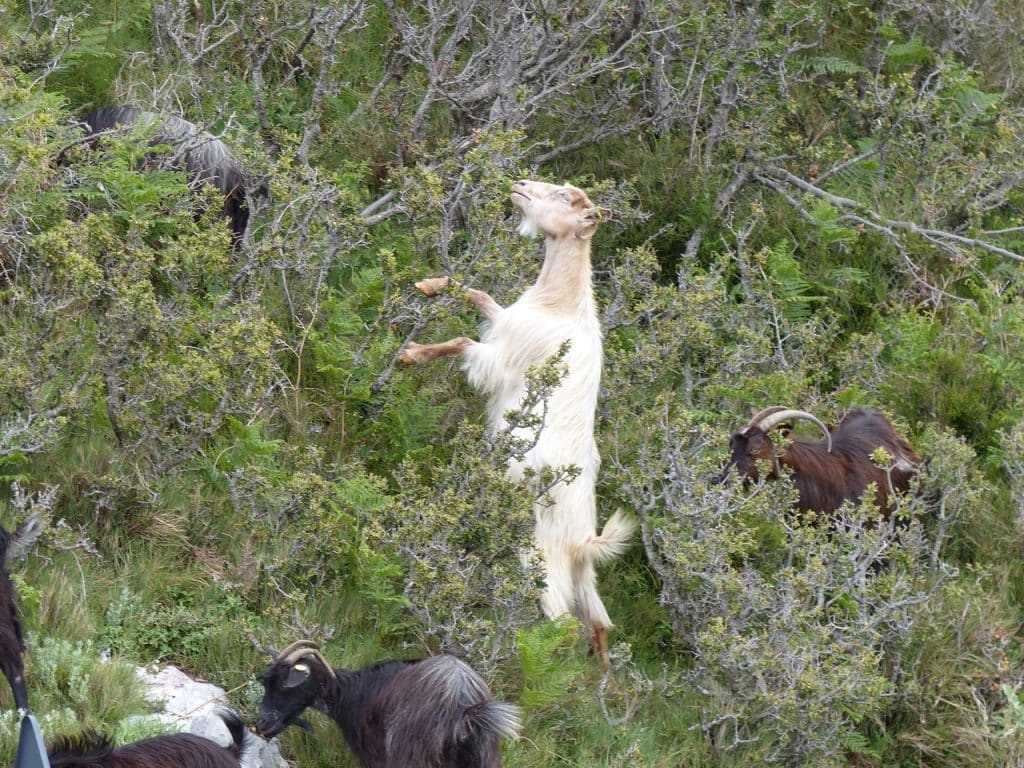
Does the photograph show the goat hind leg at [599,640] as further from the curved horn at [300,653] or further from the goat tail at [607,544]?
the curved horn at [300,653]

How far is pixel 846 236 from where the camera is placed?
907cm

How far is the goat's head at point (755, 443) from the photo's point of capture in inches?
296

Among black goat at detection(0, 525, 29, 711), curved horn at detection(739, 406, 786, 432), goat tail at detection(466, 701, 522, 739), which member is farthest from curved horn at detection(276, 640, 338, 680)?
curved horn at detection(739, 406, 786, 432)

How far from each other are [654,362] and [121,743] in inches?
139

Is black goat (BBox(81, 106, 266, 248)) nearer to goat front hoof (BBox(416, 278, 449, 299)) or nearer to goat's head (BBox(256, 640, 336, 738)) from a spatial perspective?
goat front hoof (BBox(416, 278, 449, 299))

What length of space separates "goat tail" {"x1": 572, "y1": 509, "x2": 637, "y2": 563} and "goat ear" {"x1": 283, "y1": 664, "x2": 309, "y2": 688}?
1727 millimetres

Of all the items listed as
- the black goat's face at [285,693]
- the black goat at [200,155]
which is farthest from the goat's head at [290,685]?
the black goat at [200,155]

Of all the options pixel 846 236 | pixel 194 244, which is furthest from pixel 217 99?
pixel 846 236

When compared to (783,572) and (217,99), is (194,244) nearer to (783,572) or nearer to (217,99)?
(217,99)

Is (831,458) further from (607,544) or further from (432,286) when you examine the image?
(432,286)

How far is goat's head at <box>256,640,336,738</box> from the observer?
5.63m

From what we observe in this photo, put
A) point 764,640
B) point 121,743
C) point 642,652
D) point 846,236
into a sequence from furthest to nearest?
point 846,236, point 642,652, point 764,640, point 121,743

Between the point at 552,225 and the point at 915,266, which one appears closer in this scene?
the point at 552,225

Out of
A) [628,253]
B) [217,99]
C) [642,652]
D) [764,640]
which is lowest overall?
[642,652]
